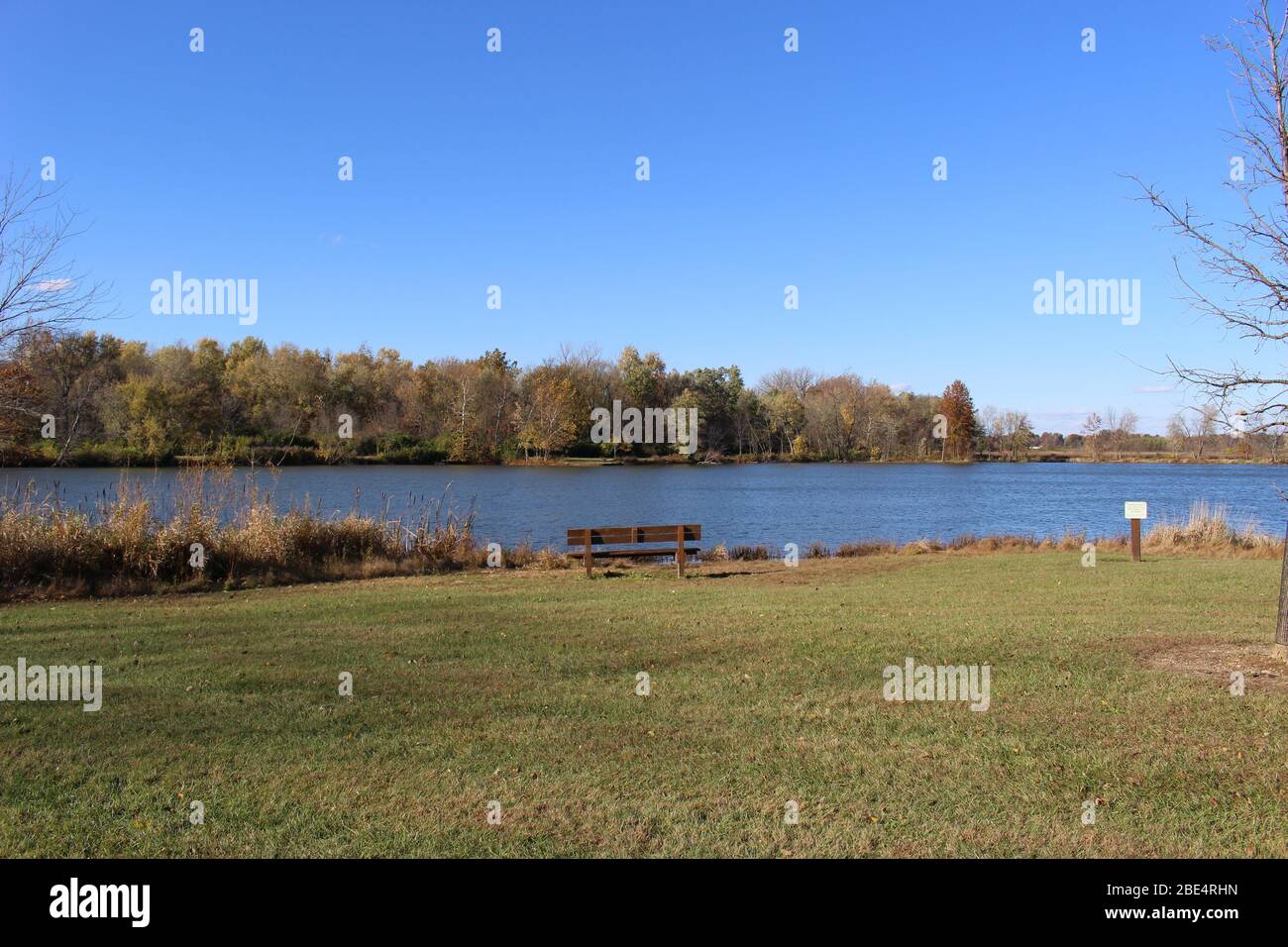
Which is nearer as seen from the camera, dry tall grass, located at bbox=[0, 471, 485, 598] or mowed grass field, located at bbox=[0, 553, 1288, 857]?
mowed grass field, located at bbox=[0, 553, 1288, 857]

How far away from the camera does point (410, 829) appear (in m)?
4.86

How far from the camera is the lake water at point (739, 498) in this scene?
1217 inches

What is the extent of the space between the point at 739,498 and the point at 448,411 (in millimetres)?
43757

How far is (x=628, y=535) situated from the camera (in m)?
18.2

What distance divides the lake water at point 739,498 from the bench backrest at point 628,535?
219 inches

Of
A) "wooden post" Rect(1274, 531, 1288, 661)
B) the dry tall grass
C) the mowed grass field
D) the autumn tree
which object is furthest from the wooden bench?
the autumn tree

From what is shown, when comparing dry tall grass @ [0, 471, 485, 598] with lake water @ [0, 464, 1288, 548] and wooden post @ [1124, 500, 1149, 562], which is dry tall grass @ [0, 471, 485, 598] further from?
wooden post @ [1124, 500, 1149, 562]

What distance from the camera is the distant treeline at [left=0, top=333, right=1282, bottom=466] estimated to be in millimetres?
55625

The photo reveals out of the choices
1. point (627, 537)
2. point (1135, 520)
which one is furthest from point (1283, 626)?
point (1135, 520)

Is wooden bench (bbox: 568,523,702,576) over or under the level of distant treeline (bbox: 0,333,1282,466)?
under

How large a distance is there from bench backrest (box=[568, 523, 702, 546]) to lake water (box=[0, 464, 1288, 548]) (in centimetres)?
556

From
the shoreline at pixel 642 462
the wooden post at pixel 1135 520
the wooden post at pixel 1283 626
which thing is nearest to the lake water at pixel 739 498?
the shoreline at pixel 642 462

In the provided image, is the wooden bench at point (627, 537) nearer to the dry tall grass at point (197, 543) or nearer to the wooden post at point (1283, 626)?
the dry tall grass at point (197, 543)

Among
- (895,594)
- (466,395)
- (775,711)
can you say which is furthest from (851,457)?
(775,711)
